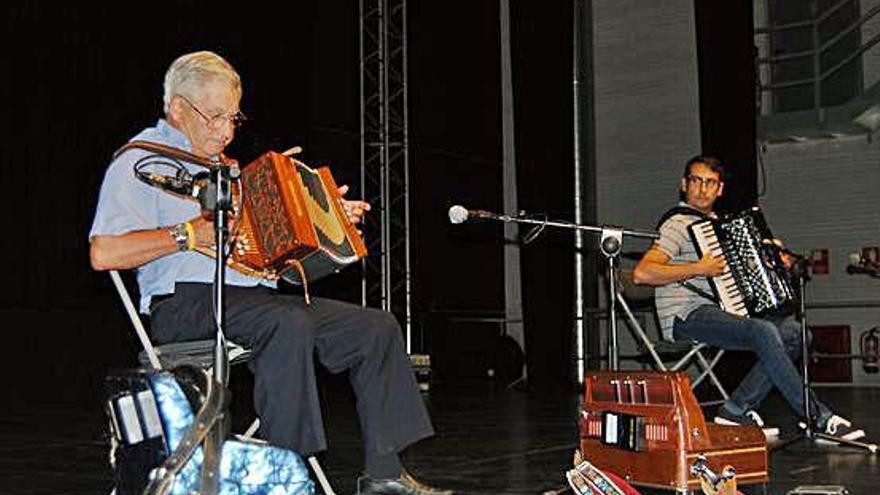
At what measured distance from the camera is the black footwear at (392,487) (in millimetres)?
3084

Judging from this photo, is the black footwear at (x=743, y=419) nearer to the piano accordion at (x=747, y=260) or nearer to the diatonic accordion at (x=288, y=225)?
the piano accordion at (x=747, y=260)

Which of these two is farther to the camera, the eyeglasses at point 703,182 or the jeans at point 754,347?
the eyeglasses at point 703,182

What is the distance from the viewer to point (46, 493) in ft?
11.7

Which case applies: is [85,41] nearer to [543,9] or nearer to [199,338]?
[543,9]

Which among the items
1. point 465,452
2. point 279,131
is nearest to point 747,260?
point 465,452

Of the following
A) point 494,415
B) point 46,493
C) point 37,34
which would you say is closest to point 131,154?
point 46,493

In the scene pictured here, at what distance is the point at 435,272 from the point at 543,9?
240 cm

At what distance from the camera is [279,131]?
29.7 feet

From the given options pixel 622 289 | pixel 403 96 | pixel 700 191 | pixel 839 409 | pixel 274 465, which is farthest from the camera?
pixel 403 96

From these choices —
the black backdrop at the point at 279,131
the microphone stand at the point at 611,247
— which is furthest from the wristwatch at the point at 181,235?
the black backdrop at the point at 279,131

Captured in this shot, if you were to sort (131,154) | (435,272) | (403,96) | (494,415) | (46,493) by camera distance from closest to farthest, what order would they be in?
(131,154) < (46,493) < (494,415) < (403,96) < (435,272)

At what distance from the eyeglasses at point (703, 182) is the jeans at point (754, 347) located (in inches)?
19.1

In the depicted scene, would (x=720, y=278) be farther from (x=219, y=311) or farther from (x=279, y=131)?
(x=279, y=131)

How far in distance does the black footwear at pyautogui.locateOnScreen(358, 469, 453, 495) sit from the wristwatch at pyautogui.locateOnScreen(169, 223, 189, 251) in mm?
795
